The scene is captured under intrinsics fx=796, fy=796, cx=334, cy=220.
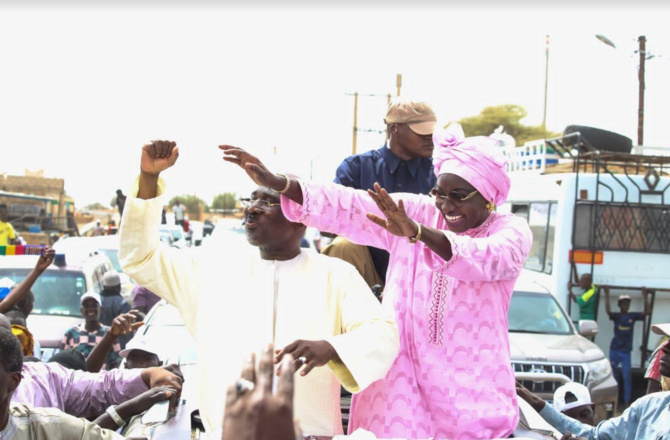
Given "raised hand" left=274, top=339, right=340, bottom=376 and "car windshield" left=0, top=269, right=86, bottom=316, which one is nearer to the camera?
"raised hand" left=274, top=339, right=340, bottom=376

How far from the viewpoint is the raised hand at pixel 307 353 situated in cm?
272

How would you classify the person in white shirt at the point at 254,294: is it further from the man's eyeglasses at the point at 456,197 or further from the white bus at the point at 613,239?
the white bus at the point at 613,239

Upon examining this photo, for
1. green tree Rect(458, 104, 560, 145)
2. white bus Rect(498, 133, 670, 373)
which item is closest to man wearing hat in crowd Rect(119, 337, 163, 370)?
white bus Rect(498, 133, 670, 373)

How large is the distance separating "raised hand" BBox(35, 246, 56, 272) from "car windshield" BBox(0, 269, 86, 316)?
3411 mm

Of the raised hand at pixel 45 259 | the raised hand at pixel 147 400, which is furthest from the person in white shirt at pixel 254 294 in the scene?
the raised hand at pixel 45 259

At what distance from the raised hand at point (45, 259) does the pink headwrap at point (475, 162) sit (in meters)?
3.73

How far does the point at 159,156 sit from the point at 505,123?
1805 inches

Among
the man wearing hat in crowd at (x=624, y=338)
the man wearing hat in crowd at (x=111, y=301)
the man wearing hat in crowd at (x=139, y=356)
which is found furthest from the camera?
the man wearing hat in crowd at (x=624, y=338)

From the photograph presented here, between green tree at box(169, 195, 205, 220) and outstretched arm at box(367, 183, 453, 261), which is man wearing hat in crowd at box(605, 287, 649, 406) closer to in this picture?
outstretched arm at box(367, 183, 453, 261)

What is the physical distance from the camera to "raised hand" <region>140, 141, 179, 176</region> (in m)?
3.13

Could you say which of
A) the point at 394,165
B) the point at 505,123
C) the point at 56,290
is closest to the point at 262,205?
the point at 394,165

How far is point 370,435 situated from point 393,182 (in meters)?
1.79

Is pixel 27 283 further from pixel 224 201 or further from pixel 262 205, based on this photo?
pixel 224 201

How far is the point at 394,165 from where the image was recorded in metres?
4.19
